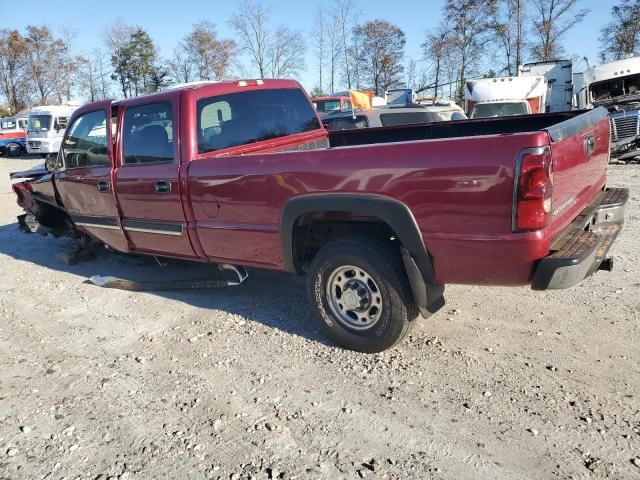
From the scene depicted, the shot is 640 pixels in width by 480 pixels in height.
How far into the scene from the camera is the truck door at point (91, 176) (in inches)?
194

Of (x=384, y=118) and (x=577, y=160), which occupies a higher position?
(x=384, y=118)

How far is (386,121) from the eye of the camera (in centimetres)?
1138

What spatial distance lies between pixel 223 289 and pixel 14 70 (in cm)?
5942

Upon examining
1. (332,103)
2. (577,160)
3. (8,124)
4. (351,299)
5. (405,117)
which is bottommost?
(351,299)

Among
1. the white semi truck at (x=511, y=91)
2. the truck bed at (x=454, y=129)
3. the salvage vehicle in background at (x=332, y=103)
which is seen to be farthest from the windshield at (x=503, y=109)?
the truck bed at (x=454, y=129)

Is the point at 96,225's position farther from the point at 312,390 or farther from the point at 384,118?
the point at 384,118

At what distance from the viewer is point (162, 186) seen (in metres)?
4.35

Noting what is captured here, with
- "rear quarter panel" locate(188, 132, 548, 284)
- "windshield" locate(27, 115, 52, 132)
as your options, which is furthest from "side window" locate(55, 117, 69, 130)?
"rear quarter panel" locate(188, 132, 548, 284)

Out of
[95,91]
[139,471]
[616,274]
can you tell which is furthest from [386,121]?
[95,91]

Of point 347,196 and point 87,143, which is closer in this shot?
point 347,196

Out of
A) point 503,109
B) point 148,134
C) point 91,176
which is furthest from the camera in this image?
point 503,109

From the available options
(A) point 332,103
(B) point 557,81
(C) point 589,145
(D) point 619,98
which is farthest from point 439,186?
(A) point 332,103

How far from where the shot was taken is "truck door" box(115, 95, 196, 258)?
4.31m

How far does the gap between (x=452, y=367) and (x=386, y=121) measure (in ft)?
28.5
